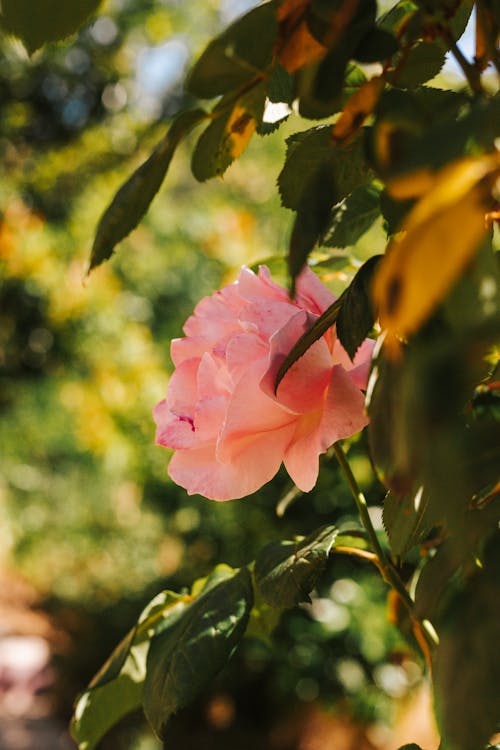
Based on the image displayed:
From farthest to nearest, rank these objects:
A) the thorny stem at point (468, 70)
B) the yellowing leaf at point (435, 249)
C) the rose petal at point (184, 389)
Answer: the rose petal at point (184, 389)
the thorny stem at point (468, 70)
the yellowing leaf at point (435, 249)

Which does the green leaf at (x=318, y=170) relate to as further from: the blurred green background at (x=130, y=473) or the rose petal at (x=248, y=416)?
the blurred green background at (x=130, y=473)

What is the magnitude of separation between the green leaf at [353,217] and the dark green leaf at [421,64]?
0.35 feet

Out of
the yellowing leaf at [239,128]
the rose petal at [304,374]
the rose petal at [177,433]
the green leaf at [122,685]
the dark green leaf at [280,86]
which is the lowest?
the green leaf at [122,685]

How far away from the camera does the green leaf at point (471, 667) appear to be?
0.66ft

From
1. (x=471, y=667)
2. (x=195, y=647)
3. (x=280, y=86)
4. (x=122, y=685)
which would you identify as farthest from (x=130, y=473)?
(x=471, y=667)

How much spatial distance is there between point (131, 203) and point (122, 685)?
32 cm

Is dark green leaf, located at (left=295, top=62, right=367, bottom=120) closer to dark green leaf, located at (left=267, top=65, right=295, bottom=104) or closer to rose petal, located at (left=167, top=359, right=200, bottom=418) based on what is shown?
dark green leaf, located at (left=267, top=65, right=295, bottom=104)

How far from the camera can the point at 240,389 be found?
336 millimetres

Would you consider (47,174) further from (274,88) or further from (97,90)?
(274,88)

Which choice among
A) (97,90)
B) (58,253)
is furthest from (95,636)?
(97,90)

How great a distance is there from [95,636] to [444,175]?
7.70 feet

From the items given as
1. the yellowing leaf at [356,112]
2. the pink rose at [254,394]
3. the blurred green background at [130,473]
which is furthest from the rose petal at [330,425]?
the blurred green background at [130,473]

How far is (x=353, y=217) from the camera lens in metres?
0.47

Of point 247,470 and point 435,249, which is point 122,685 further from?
point 435,249
